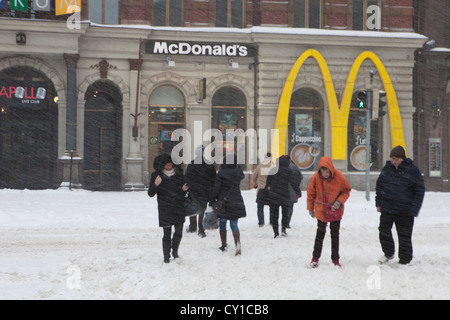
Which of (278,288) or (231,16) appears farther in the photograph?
(231,16)

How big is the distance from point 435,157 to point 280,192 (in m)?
14.8

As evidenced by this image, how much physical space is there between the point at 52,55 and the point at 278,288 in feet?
54.2

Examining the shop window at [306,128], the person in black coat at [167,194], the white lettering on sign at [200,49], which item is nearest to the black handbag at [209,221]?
the person in black coat at [167,194]

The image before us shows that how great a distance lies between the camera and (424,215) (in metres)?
14.8

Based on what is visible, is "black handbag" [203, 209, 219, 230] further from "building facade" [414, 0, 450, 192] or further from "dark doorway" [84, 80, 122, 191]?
"building facade" [414, 0, 450, 192]

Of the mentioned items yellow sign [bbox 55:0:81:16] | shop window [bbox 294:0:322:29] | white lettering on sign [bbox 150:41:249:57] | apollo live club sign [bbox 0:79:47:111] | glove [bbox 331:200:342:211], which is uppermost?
shop window [bbox 294:0:322:29]

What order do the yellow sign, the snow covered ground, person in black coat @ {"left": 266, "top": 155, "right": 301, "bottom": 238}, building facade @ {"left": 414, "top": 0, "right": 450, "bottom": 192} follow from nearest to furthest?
the snow covered ground
person in black coat @ {"left": 266, "top": 155, "right": 301, "bottom": 238}
the yellow sign
building facade @ {"left": 414, "top": 0, "right": 450, "bottom": 192}

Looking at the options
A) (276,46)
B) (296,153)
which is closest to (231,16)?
(276,46)

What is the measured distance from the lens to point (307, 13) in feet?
72.5

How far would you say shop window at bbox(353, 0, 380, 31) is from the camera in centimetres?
2234

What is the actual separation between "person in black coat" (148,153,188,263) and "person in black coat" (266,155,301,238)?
3035 mm

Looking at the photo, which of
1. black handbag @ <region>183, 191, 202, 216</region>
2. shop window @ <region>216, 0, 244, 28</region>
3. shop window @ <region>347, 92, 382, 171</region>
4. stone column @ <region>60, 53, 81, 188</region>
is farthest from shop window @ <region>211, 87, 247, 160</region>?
black handbag @ <region>183, 191, 202, 216</region>

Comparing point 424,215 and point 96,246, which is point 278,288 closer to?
point 96,246

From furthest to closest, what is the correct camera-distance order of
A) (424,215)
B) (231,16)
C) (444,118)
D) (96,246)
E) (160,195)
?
(444,118) < (231,16) < (424,215) < (96,246) < (160,195)
